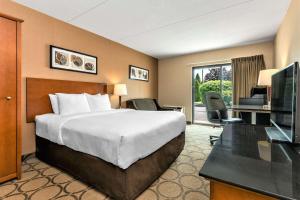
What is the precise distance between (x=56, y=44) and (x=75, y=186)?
254cm

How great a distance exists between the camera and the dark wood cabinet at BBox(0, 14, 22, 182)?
1746mm

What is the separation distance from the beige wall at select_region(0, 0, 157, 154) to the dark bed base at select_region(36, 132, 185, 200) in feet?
3.24

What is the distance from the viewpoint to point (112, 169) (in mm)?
1490

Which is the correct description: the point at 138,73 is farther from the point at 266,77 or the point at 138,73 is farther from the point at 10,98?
the point at 10,98

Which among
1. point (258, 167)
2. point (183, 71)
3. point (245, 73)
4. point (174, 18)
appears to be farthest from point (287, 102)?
point (183, 71)

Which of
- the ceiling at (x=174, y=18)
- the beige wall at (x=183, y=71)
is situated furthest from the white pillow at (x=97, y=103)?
the beige wall at (x=183, y=71)

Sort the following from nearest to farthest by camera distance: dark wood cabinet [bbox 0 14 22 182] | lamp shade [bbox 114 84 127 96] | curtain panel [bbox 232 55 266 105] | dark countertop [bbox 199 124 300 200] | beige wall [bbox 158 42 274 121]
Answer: dark countertop [bbox 199 124 300 200], dark wood cabinet [bbox 0 14 22 182], lamp shade [bbox 114 84 127 96], curtain panel [bbox 232 55 266 105], beige wall [bbox 158 42 274 121]

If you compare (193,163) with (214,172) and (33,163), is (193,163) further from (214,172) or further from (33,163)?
(33,163)

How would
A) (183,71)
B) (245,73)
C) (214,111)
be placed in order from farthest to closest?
(183,71), (245,73), (214,111)

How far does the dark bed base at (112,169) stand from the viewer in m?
1.46

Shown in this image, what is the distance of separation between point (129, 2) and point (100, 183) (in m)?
2.55

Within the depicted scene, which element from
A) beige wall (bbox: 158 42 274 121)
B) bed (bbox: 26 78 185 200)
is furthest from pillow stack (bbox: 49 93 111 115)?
beige wall (bbox: 158 42 274 121)

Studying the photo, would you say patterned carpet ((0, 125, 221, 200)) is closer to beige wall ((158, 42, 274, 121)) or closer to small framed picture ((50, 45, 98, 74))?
small framed picture ((50, 45, 98, 74))

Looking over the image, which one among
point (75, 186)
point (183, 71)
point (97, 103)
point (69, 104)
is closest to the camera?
point (75, 186)
